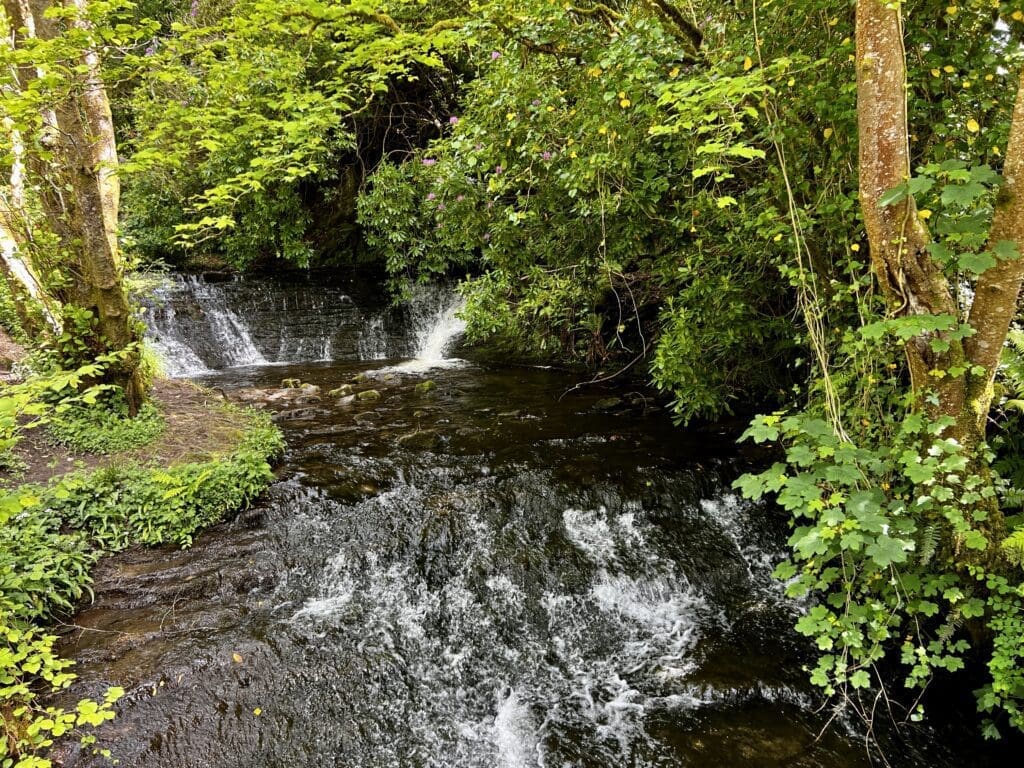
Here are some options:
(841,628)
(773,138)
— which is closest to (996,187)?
(773,138)

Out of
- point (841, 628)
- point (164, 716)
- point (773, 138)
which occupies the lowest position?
point (164, 716)

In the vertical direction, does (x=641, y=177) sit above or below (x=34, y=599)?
above

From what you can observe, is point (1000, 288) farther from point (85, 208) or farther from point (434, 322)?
point (434, 322)

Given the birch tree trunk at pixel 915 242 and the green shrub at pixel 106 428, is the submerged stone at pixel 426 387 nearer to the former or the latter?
the green shrub at pixel 106 428

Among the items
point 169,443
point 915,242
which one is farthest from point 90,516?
point 915,242

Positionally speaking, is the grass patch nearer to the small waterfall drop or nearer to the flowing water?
the flowing water

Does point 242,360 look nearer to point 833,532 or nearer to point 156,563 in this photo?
point 156,563

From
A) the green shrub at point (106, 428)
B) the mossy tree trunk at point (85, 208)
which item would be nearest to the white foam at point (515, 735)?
the green shrub at point (106, 428)

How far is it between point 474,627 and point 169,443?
13.0 ft

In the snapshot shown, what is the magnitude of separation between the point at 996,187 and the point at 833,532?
6.45 ft

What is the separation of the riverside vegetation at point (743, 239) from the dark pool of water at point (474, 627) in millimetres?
396

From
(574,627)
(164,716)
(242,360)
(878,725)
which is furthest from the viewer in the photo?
(242,360)

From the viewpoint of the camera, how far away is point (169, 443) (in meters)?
5.76

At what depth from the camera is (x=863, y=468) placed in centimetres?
303
